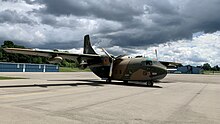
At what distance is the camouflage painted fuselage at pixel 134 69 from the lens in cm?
2611

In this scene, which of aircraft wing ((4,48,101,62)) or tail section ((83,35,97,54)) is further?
tail section ((83,35,97,54))

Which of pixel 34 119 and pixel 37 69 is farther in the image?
pixel 37 69

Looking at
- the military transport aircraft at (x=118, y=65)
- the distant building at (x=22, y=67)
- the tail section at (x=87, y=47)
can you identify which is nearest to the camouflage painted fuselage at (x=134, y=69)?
the military transport aircraft at (x=118, y=65)

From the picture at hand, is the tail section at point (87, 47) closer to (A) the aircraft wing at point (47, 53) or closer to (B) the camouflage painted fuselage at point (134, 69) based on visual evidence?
(B) the camouflage painted fuselage at point (134, 69)

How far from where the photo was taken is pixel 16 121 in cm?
763

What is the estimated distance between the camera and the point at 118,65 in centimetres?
3002

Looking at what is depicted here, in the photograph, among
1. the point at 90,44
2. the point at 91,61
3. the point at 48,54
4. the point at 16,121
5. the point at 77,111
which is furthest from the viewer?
the point at 90,44

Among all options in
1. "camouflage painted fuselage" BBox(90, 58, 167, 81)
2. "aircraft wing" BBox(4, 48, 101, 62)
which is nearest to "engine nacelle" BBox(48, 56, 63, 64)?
"aircraft wing" BBox(4, 48, 101, 62)

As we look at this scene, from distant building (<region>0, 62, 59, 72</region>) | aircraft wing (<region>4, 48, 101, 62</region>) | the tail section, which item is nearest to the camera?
aircraft wing (<region>4, 48, 101, 62</region>)

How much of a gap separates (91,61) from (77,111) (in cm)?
2135

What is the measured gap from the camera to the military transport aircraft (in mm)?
25891

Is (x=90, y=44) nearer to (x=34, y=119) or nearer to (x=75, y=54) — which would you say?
(x=75, y=54)

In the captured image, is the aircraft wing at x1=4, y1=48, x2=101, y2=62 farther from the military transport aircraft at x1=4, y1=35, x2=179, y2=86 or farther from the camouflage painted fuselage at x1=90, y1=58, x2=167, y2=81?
the camouflage painted fuselage at x1=90, y1=58, x2=167, y2=81

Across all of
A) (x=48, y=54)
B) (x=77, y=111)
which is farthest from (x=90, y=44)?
(x=77, y=111)
